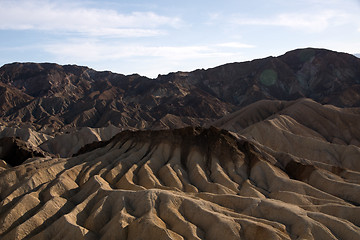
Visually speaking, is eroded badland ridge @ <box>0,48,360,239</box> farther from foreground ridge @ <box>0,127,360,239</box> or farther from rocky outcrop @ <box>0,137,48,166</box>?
rocky outcrop @ <box>0,137,48,166</box>

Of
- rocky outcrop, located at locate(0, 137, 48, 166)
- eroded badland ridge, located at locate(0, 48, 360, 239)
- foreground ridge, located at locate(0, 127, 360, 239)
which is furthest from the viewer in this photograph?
rocky outcrop, located at locate(0, 137, 48, 166)

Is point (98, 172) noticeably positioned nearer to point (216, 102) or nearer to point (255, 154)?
point (255, 154)

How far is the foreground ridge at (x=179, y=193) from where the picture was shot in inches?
1364

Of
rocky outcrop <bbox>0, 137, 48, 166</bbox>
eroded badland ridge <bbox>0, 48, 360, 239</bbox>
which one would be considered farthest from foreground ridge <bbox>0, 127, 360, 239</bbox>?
rocky outcrop <bbox>0, 137, 48, 166</bbox>

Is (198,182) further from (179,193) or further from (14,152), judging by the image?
(14,152)

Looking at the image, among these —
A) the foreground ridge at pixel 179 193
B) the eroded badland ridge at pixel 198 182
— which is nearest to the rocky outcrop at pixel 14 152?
the eroded badland ridge at pixel 198 182

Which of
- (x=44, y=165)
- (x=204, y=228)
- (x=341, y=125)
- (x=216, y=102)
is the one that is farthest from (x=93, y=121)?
(x=204, y=228)

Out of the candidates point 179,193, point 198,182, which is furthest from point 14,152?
point 179,193

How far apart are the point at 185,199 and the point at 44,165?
2572 cm

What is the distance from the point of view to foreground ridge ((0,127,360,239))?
114ft

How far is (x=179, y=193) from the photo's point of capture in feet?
136

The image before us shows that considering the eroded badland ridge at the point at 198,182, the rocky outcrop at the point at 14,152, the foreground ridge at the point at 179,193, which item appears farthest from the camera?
the rocky outcrop at the point at 14,152

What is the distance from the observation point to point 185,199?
125ft

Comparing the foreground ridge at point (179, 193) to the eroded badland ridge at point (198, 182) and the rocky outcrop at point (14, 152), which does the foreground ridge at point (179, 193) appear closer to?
the eroded badland ridge at point (198, 182)
